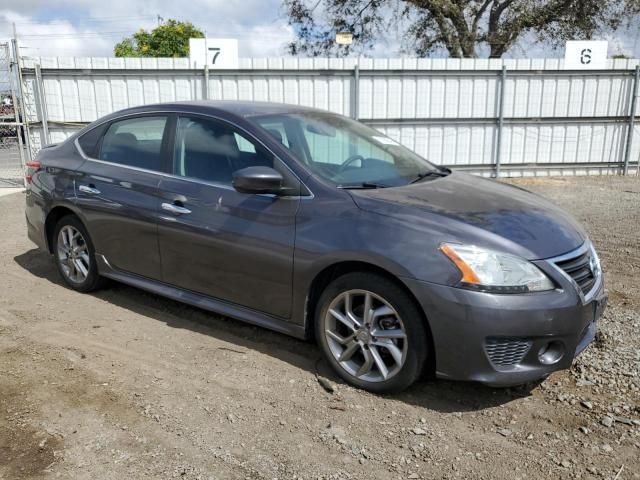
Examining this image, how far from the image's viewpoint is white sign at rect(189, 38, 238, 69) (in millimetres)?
11148

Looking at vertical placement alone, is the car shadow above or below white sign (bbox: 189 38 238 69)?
below

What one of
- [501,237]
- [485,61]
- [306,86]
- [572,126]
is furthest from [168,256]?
[572,126]

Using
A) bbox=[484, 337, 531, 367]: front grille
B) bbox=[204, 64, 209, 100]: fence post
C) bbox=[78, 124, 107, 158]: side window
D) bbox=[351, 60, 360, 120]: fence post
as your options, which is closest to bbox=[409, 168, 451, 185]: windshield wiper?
bbox=[484, 337, 531, 367]: front grille

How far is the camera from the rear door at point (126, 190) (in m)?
4.41

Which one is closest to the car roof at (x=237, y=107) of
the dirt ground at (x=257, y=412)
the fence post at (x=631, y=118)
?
the dirt ground at (x=257, y=412)

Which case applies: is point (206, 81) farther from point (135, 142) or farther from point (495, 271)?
point (495, 271)

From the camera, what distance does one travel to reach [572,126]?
1248 centimetres

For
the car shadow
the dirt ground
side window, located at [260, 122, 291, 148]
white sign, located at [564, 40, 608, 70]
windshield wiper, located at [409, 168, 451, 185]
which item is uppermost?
white sign, located at [564, 40, 608, 70]

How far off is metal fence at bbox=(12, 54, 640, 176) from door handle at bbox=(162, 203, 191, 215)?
7.51 metres

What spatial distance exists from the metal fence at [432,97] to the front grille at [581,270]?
8679mm

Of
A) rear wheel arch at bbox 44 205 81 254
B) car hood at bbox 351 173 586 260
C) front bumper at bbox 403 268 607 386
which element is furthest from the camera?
rear wheel arch at bbox 44 205 81 254

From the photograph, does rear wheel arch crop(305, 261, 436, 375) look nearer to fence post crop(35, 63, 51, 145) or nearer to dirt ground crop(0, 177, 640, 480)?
dirt ground crop(0, 177, 640, 480)

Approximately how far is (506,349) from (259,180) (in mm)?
1725

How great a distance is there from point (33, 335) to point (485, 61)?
10.4 meters
